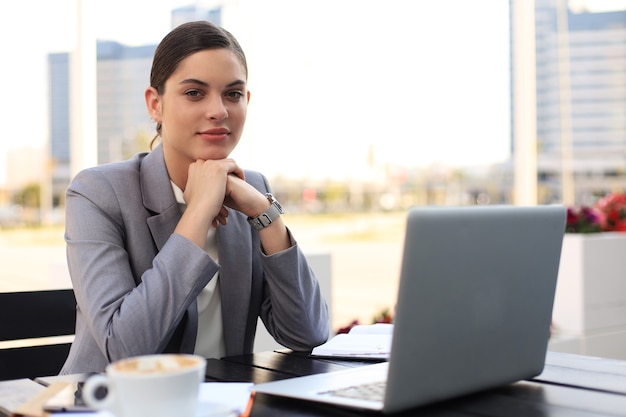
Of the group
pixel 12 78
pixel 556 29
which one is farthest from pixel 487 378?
pixel 556 29

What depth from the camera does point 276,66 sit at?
4602 mm

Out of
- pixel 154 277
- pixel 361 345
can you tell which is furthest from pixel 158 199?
pixel 361 345

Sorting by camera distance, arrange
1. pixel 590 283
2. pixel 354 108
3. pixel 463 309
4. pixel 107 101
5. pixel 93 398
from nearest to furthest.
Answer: pixel 93 398, pixel 463 309, pixel 107 101, pixel 590 283, pixel 354 108

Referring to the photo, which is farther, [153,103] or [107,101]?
[107,101]

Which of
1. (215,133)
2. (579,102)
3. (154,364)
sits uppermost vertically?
(579,102)

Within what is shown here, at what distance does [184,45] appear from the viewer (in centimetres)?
163

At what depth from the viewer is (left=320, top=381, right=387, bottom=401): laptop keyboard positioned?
0.99m

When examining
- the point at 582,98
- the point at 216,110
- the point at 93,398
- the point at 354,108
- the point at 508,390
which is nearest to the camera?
the point at 93,398

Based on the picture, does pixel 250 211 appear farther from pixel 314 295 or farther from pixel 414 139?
pixel 414 139

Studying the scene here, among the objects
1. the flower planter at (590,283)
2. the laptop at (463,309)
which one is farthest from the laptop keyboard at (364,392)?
the flower planter at (590,283)

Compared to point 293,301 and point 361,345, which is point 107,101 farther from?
point 361,345

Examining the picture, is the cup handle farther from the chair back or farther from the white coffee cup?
the chair back

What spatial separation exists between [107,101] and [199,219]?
2.66 meters

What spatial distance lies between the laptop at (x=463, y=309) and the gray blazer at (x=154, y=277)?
12.5 inches
